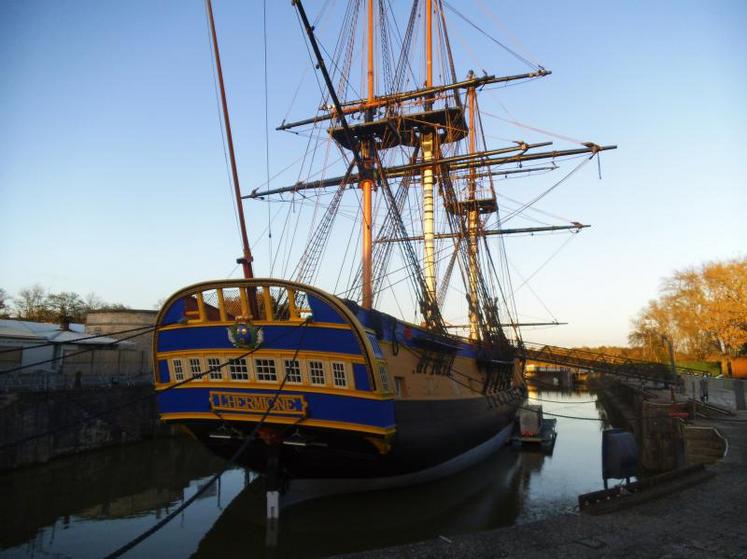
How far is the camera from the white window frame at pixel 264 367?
398 inches

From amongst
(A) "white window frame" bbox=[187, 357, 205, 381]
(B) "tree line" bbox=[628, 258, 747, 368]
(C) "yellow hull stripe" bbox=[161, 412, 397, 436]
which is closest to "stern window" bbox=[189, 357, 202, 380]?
(A) "white window frame" bbox=[187, 357, 205, 381]

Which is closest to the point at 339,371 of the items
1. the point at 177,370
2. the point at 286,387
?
the point at 286,387

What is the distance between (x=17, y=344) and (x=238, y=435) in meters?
16.4

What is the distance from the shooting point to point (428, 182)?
22828 millimetres

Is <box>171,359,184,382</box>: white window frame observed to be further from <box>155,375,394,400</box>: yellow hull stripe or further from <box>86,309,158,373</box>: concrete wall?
<box>86,309,158,373</box>: concrete wall

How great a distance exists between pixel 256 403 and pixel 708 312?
40.5 m

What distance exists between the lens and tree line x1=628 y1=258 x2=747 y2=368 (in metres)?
36.8

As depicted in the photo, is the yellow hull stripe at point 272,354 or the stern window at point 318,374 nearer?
the yellow hull stripe at point 272,354

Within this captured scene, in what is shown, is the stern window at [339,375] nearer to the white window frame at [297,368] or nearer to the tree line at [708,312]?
the white window frame at [297,368]

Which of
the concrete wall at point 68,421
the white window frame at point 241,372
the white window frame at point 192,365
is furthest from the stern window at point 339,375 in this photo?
the concrete wall at point 68,421

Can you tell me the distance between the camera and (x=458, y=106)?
23.2 meters

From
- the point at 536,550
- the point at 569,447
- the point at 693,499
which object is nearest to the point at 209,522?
the point at 536,550

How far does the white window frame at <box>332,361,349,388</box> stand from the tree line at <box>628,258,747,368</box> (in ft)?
105

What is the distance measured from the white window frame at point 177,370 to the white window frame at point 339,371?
3.64 meters
